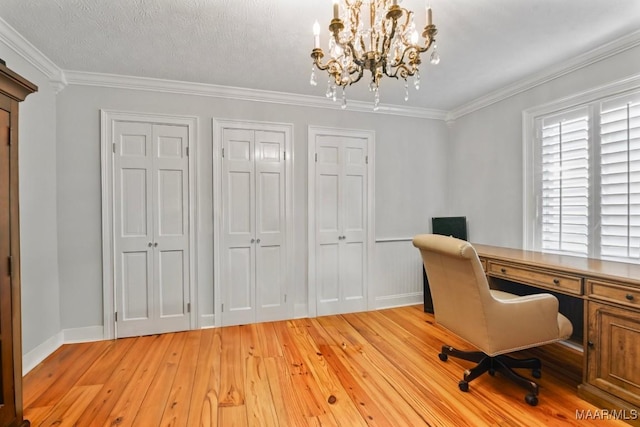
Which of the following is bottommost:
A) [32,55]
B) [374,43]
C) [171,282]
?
[171,282]

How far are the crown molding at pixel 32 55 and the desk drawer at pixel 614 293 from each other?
4.19 meters

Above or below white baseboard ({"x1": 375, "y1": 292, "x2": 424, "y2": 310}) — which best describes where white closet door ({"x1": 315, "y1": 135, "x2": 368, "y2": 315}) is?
above

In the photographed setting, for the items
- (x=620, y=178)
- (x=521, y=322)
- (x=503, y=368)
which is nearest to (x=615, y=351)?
(x=521, y=322)

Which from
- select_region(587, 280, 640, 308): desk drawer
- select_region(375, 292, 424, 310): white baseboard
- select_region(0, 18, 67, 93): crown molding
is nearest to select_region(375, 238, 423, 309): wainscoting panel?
select_region(375, 292, 424, 310): white baseboard

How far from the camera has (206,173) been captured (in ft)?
10.3

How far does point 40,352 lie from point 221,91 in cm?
282

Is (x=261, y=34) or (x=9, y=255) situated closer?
(x=9, y=255)

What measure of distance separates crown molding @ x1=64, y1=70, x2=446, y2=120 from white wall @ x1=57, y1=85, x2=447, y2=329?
2.1 inches

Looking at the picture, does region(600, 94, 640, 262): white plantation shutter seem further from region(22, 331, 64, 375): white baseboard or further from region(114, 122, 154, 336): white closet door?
region(22, 331, 64, 375): white baseboard

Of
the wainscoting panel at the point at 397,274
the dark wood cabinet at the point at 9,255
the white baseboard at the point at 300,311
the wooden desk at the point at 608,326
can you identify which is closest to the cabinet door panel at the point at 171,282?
the white baseboard at the point at 300,311

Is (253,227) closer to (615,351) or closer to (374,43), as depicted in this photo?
(374,43)

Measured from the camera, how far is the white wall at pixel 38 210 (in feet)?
7.63

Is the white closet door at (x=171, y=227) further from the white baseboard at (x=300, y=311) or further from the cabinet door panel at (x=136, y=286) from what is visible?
the white baseboard at (x=300, y=311)

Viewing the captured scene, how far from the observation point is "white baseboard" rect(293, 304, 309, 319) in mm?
3439
